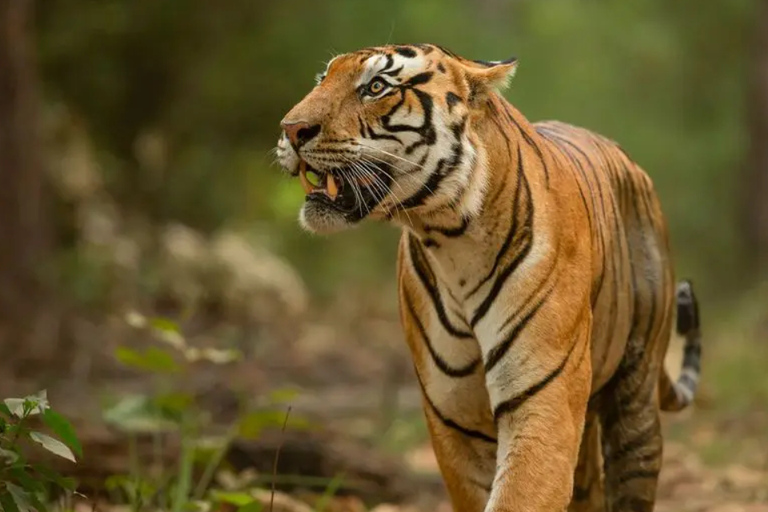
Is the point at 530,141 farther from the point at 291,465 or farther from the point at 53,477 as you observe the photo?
the point at 291,465

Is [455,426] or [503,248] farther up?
[503,248]

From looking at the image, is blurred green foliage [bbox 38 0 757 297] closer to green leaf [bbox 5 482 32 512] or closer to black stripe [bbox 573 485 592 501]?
black stripe [bbox 573 485 592 501]

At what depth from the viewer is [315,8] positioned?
1146 cm

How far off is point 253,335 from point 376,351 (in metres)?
1.14

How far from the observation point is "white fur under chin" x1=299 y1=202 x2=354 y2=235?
352 cm

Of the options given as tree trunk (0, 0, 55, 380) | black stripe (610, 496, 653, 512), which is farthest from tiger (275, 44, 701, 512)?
tree trunk (0, 0, 55, 380)

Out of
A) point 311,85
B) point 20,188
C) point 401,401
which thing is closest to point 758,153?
point 311,85

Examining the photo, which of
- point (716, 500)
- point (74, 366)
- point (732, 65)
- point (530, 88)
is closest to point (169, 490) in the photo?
point (716, 500)

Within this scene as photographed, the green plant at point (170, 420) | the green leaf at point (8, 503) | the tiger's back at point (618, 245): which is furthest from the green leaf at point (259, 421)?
the green leaf at point (8, 503)

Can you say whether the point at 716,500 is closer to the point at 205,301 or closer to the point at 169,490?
the point at 169,490

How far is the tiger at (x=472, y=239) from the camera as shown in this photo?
3521 mm

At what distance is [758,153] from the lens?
13492mm

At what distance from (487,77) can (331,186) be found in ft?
1.64

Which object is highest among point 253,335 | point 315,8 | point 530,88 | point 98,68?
point 530,88
